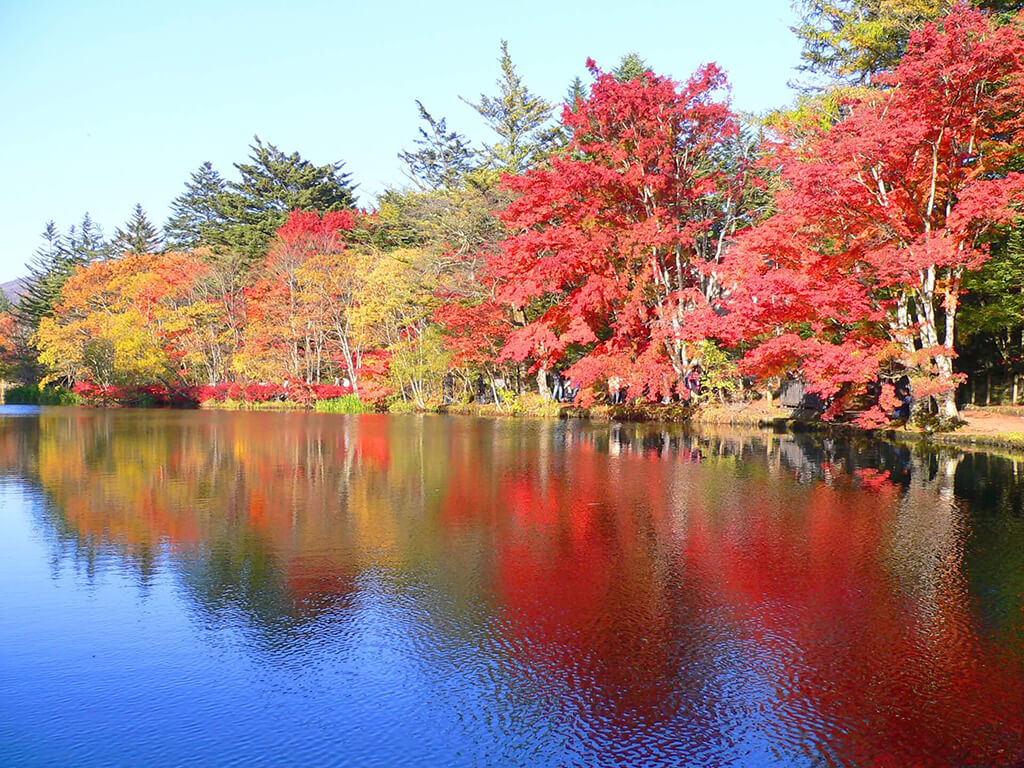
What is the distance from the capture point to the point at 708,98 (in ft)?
70.2

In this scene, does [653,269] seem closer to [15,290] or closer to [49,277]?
[49,277]

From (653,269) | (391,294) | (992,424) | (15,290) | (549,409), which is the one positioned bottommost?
(992,424)

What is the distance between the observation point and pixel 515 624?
4.92 metres

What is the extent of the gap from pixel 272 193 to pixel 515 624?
43569mm

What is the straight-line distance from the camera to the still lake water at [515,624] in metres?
3.53

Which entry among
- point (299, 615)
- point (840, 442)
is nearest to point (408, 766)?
point (299, 615)

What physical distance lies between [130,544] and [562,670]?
4683mm

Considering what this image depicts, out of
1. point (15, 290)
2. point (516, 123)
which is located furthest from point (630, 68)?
point (15, 290)

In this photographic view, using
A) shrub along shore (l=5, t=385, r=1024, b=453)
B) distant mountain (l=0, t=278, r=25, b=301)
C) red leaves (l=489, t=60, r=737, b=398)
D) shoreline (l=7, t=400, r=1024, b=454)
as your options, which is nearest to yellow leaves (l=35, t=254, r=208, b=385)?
shrub along shore (l=5, t=385, r=1024, b=453)

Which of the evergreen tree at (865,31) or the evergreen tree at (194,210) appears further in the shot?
the evergreen tree at (194,210)

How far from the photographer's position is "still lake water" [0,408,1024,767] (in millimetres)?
3533

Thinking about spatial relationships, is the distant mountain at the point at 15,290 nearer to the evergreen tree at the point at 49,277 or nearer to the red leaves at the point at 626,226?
the evergreen tree at the point at 49,277

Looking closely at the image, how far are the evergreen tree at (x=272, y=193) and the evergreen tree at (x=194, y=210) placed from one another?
7181 mm

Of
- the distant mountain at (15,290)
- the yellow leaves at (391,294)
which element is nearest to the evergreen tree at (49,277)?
the distant mountain at (15,290)
